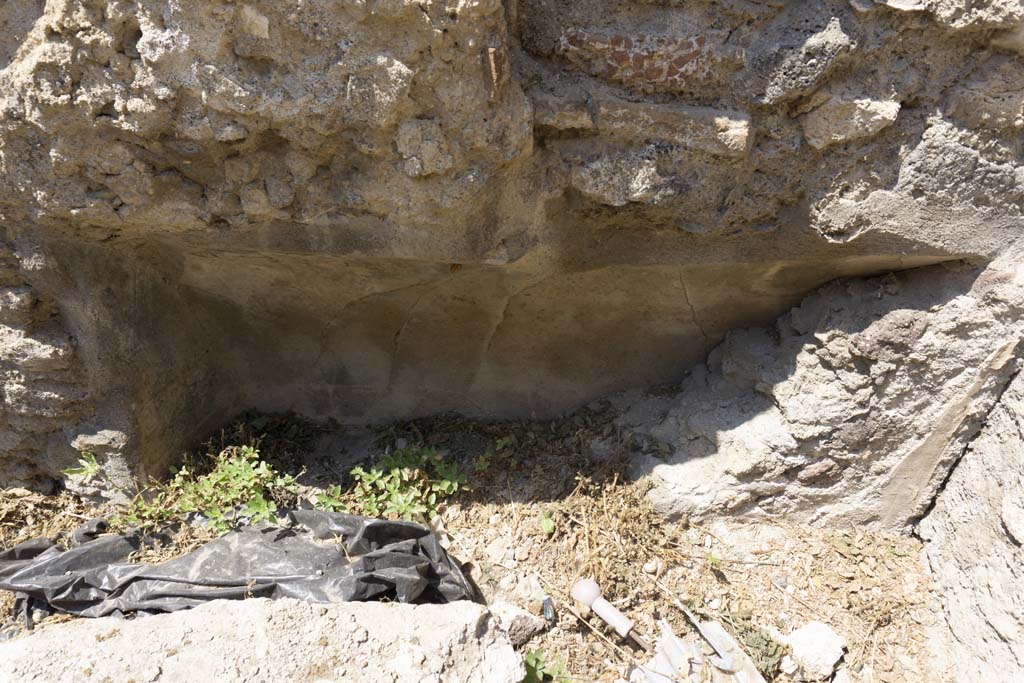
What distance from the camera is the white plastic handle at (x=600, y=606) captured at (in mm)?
2225

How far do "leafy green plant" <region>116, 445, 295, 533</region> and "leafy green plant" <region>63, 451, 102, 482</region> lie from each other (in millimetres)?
167

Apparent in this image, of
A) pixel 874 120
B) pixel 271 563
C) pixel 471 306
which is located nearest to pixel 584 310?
pixel 471 306

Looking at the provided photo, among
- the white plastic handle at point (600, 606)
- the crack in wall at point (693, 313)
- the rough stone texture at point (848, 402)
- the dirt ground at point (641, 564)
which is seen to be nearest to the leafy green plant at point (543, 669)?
the dirt ground at point (641, 564)

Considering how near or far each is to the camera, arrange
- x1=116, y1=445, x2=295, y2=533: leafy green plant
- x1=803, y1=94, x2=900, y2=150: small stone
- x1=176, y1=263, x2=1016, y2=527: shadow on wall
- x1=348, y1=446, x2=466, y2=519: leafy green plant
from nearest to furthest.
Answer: x1=803, y1=94, x2=900, y2=150: small stone < x1=176, y1=263, x2=1016, y2=527: shadow on wall < x1=116, y1=445, x2=295, y2=533: leafy green plant < x1=348, y1=446, x2=466, y2=519: leafy green plant

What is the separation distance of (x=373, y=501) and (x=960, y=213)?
6.75 feet

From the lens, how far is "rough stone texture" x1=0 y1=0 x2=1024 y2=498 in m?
1.64

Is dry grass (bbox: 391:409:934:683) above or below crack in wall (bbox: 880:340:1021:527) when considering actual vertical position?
below

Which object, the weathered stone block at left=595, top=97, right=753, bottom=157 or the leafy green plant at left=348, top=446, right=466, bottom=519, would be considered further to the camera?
the leafy green plant at left=348, top=446, right=466, bottom=519

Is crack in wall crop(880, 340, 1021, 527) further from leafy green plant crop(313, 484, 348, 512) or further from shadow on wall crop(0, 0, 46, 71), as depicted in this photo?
shadow on wall crop(0, 0, 46, 71)

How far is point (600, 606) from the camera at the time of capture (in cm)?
225

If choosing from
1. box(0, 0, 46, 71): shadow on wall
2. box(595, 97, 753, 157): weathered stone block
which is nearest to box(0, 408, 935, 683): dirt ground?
box(595, 97, 753, 157): weathered stone block

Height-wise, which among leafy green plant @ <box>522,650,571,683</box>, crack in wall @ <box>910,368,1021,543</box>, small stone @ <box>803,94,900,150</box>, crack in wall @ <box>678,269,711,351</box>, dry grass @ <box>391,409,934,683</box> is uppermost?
small stone @ <box>803,94,900,150</box>

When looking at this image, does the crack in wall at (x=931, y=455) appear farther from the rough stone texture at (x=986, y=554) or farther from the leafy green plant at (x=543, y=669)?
the leafy green plant at (x=543, y=669)

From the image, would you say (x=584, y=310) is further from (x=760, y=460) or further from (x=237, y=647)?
(x=237, y=647)
